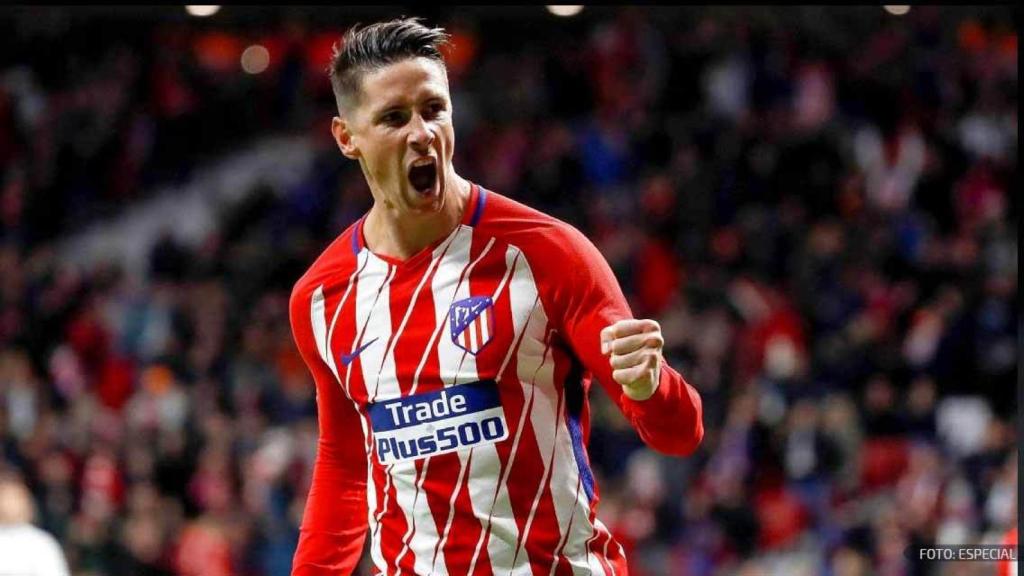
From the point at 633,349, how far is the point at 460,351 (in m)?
0.54

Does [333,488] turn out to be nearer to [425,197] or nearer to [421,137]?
[425,197]

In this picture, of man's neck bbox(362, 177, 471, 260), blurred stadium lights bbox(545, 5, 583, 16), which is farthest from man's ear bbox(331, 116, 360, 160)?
blurred stadium lights bbox(545, 5, 583, 16)

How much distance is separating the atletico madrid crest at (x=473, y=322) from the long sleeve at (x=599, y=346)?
15 centimetres

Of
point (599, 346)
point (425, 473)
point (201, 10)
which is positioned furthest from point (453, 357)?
point (201, 10)

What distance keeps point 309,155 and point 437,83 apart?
11.7 m

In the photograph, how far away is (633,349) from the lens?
112 inches

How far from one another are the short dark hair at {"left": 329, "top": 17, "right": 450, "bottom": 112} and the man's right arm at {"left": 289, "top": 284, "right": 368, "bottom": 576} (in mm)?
497

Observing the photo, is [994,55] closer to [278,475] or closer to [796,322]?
[796,322]

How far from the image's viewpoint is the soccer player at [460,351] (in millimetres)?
3264

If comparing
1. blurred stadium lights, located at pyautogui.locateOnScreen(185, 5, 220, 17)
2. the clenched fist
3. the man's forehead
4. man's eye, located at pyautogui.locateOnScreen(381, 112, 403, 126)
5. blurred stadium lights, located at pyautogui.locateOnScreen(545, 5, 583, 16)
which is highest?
blurred stadium lights, located at pyautogui.locateOnScreen(185, 5, 220, 17)

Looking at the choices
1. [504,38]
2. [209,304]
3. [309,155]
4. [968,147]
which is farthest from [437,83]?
[504,38]

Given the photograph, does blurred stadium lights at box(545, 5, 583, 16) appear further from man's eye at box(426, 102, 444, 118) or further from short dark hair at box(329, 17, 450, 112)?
man's eye at box(426, 102, 444, 118)

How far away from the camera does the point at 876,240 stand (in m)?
12.2

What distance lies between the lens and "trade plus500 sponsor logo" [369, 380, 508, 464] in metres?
3.26
